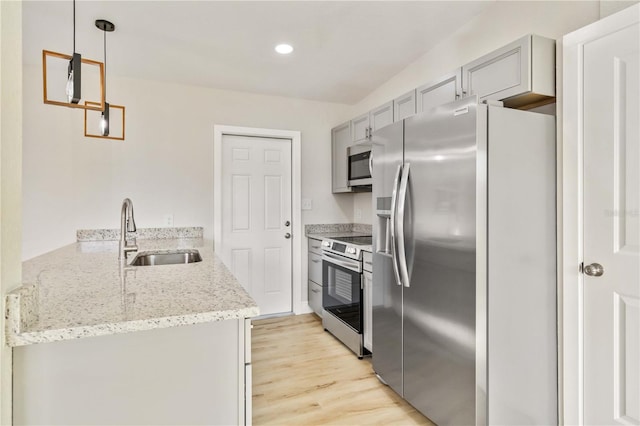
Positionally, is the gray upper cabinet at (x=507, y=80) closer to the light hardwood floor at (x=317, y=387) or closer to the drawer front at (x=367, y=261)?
the drawer front at (x=367, y=261)

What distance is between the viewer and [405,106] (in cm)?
278

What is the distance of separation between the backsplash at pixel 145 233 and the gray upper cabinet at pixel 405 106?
2230 millimetres

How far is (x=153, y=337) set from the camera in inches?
39.2

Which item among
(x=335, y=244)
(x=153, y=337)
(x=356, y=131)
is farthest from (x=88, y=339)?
(x=356, y=131)

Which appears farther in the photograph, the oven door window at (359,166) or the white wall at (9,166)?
the oven door window at (359,166)

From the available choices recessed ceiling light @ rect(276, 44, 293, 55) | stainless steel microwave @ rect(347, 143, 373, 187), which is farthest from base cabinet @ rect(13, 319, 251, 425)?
stainless steel microwave @ rect(347, 143, 373, 187)

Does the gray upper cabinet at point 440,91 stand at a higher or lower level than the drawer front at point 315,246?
higher

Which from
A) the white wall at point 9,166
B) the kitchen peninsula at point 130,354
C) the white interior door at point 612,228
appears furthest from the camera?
the white interior door at point 612,228

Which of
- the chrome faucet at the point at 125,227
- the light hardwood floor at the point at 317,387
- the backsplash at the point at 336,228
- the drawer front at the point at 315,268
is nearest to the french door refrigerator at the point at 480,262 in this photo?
the light hardwood floor at the point at 317,387

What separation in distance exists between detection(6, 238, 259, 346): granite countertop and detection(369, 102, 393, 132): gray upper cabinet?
6.70 ft

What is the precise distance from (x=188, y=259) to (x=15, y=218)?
66.7 inches

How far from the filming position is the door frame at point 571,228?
170 centimetres

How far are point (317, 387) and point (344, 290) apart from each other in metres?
0.90

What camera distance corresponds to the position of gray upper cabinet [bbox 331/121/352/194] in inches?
150
